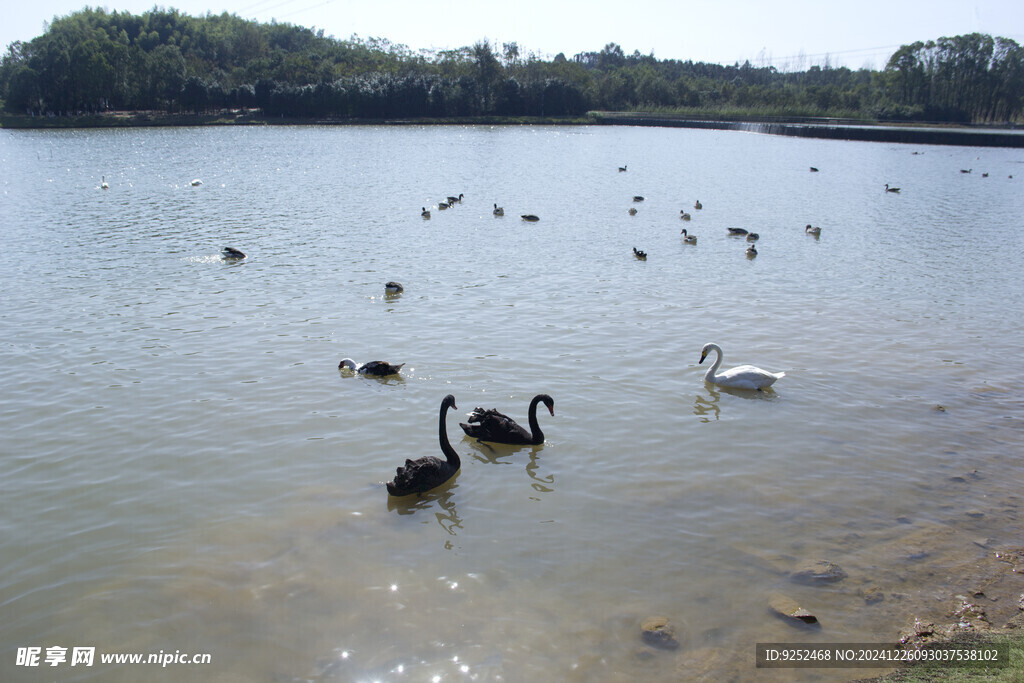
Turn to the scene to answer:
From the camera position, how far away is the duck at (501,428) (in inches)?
385

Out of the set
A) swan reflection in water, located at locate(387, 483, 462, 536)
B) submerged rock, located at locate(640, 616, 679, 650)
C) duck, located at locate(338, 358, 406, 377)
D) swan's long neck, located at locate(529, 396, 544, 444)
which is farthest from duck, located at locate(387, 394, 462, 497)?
duck, located at locate(338, 358, 406, 377)

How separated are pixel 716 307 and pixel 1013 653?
12.0 m

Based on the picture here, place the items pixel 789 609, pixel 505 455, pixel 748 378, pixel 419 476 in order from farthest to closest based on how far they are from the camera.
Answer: pixel 748 378 < pixel 505 455 < pixel 419 476 < pixel 789 609

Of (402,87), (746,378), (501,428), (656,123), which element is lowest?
(501,428)

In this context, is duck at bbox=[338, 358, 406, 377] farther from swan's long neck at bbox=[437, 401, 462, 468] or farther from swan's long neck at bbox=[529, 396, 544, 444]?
swan's long neck at bbox=[529, 396, 544, 444]

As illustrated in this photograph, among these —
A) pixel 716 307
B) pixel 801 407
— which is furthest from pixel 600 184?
pixel 801 407

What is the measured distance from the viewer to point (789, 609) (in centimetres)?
661

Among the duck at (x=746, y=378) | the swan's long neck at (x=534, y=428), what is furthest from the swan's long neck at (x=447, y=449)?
the duck at (x=746, y=378)

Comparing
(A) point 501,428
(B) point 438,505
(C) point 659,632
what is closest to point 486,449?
(A) point 501,428

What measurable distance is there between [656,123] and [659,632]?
108 metres

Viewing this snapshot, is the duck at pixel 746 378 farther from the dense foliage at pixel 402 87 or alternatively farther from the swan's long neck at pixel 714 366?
the dense foliage at pixel 402 87

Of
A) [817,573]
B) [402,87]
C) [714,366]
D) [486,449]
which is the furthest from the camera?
[402,87]

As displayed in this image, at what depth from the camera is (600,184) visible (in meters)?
41.5

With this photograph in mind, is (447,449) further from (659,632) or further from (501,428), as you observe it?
(659,632)
